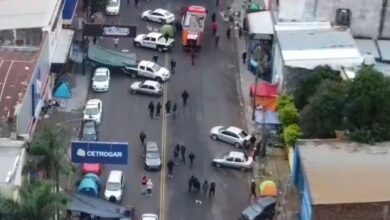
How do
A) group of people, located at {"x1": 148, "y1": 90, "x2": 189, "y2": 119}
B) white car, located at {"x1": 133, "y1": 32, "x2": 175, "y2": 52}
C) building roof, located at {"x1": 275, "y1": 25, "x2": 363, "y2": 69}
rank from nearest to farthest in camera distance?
building roof, located at {"x1": 275, "y1": 25, "x2": 363, "y2": 69} < group of people, located at {"x1": 148, "y1": 90, "x2": 189, "y2": 119} < white car, located at {"x1": 133, "y1": 32, "x2": 175, "y2": 52}

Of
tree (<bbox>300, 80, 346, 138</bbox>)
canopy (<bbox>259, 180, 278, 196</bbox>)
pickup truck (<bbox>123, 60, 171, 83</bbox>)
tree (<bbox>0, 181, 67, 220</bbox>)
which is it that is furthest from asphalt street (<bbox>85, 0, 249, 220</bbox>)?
tree (<bbox>0, 181, 67, 220</bbox>)

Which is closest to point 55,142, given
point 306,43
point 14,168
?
point 14,168

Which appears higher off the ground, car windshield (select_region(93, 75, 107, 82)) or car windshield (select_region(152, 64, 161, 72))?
car windshield (select_region(93, 75, 107, 82))

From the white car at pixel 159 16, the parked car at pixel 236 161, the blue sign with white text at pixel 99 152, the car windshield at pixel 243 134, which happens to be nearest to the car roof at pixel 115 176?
the blue sign with white text at pixel 99 152

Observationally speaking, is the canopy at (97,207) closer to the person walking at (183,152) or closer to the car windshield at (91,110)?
the person walking at (183,152)

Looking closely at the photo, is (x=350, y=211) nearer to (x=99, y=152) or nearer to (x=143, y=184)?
(x=99, y=152)

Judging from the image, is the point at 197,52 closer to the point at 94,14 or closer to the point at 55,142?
the point at 94,14

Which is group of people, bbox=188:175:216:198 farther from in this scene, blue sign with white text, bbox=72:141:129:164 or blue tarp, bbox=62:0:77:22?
blue tarp, bbox=62:0:77:22
